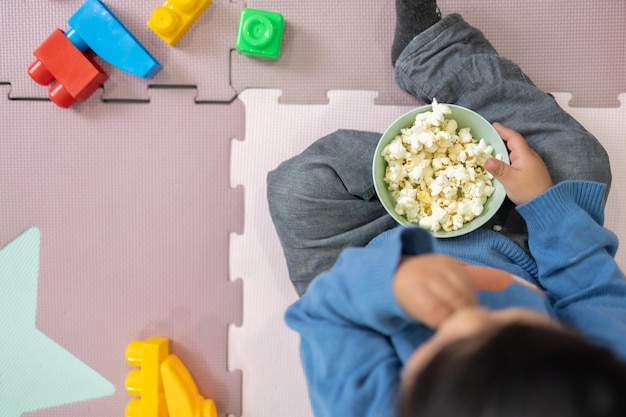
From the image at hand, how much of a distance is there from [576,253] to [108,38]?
81 cm

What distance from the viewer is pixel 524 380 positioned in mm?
388

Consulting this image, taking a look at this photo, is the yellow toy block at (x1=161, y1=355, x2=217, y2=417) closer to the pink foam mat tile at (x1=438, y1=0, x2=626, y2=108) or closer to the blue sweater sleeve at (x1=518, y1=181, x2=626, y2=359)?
the blue sweater sleeve at (x1=518, y1=181, x2=626, y2=359)

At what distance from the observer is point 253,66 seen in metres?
0.91

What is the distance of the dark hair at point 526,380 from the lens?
1.26 feet

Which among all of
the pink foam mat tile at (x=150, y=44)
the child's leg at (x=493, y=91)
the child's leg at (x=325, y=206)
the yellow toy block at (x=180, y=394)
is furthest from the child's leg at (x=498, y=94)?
the yellow toy block at (x=180, y=394)

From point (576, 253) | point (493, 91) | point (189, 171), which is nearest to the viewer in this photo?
point (576, 253)

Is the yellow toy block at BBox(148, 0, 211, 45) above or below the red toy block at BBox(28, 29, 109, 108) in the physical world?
above

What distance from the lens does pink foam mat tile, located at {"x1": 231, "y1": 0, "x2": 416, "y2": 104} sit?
906 millimetres

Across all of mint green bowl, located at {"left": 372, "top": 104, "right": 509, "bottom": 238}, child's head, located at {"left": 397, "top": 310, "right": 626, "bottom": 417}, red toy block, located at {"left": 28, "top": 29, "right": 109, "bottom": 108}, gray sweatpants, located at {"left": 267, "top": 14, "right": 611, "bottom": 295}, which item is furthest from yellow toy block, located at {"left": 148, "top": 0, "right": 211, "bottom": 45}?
child's head, located at {"left": 397, "top": 310, "right": 626, "bottom": 417}

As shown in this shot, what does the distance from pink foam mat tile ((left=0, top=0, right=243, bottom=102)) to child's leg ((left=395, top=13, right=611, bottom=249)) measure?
1.03ft

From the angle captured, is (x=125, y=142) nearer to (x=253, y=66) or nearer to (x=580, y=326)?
(x=253, y=66)

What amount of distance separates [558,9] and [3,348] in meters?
1.16

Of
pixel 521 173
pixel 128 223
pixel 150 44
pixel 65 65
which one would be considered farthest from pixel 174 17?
pixel 521 173

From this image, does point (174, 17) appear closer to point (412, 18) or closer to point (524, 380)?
point (412, 18)
